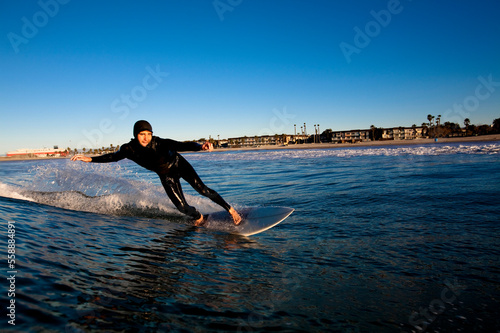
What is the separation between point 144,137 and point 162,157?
1.96ft

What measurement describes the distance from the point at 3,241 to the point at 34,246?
0.55 metres

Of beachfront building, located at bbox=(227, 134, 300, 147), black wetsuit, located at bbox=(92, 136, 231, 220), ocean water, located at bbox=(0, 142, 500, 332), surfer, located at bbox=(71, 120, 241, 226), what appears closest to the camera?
ocean water, located at bbox=(0, 142, 500, 332)

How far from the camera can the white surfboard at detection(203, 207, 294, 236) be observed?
6.33 metres

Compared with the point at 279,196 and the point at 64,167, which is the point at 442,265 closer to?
the point at 279,196

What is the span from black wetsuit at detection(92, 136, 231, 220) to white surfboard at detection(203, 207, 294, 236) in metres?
0.48

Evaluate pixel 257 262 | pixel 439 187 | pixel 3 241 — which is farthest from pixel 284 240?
pixel 439 187

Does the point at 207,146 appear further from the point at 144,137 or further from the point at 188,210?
the point at 188,210

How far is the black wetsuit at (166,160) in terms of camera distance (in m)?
5.98

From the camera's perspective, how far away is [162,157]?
6.14 meters

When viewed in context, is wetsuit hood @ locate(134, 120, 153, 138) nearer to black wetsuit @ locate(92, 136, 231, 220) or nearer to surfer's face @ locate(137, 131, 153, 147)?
surfer's face @ locate(137, 131, 153, 147)

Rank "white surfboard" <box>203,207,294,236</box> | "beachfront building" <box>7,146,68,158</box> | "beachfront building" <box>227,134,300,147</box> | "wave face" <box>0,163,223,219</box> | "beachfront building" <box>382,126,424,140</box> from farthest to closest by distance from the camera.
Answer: "beachfront building" <box>227,134,300,147</box> → "beachfront building" <box>7,146,68,158</box> → "beachfront building" <box>382,126,424,140</box> → "wave face" <box>0,163,223,219</box> → "white surfboard" <box>203,207,294,236</box>

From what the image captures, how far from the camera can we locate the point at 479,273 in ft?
11.6

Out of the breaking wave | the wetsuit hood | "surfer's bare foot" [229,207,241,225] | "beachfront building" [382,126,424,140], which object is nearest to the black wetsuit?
"surfer's bare foot" [229,207,241,225]

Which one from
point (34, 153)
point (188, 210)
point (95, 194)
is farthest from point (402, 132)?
point (34, 153)
